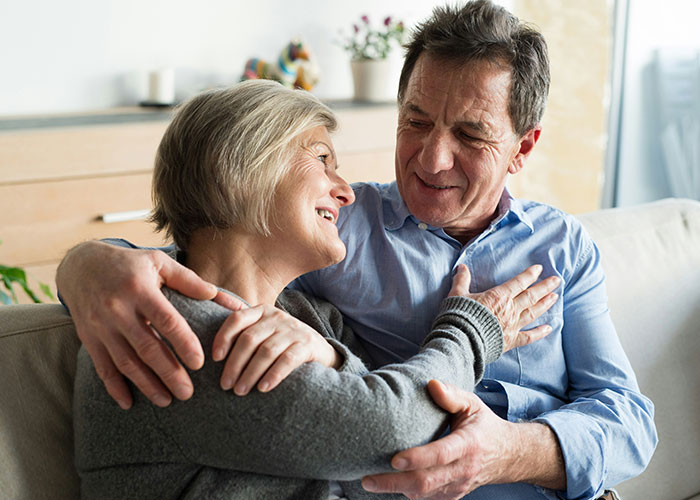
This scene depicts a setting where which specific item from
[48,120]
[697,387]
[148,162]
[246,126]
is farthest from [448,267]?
[48,120]

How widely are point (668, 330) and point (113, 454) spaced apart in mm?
1404

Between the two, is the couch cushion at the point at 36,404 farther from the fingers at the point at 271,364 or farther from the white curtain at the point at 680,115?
the white curtain at the point at 680,115

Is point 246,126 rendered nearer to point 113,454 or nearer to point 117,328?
point 117,328

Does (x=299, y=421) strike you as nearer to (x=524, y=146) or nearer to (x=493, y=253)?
(x=493, y=253)

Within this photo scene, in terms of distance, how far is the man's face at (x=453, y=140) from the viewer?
1534mm

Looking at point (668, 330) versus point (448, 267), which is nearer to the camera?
point (448, 267)

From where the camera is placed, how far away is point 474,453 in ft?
4.00

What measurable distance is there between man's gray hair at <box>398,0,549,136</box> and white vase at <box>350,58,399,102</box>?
87.3 inches

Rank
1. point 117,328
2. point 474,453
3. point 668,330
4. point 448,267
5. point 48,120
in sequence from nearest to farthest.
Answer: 1. point 117,328
2. point 474,453
3. point 448,267
4. point 668,330
5. point 48,120

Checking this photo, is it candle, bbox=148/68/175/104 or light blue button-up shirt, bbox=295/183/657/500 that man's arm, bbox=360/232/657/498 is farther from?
candle, bbox=148/68/175/104

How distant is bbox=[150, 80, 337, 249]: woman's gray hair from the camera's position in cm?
125

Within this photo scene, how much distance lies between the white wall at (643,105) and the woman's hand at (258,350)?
409 centimetres

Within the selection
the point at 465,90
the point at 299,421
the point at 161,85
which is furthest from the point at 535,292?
the point at 161,85

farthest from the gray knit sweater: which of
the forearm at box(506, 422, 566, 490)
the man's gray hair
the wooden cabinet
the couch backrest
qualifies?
the wooden cabinet
